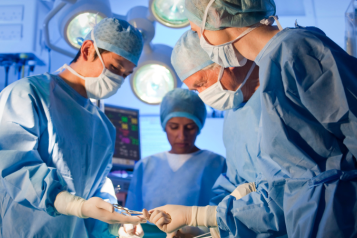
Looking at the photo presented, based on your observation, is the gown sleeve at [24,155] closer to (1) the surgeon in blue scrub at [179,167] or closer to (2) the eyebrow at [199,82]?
(2) the eyebrow at [199,82]

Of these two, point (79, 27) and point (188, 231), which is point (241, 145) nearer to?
point (188, 231)

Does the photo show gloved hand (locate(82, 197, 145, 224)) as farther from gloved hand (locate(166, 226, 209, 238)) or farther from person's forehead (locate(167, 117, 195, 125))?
person's forehead (locate(167, 117, 195, 125))

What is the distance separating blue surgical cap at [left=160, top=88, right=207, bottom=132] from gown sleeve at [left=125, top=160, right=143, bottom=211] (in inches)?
15.6

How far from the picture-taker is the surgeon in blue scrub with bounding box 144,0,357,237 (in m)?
0.86

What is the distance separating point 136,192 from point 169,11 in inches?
50.0


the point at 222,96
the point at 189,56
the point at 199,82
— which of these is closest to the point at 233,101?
the point at 222,96

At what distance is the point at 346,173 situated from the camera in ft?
2.83

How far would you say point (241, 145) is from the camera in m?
1.61

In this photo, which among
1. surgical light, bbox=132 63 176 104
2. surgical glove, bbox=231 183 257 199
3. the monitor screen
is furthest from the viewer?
the monitor screen

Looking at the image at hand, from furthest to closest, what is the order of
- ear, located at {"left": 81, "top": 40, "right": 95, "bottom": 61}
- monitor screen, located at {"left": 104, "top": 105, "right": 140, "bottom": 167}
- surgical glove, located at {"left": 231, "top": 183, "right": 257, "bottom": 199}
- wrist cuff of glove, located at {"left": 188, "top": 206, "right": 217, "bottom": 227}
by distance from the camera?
monitor screen, located at {"left": 104, "top": 105, "right": 140, "bottom": 167} → ear, located at {"left": 81, "top": 40, "right": 95, "bottom": 61} → surgical glove, located at {"left": 231, "top": 183, "right": 257, "bottom": 199} → wrist cuff of glove, located at {"left": 188, "top": 206, "right": 217, "bottom": 227}

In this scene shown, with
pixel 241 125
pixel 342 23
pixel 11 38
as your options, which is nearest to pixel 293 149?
pixel 241 125

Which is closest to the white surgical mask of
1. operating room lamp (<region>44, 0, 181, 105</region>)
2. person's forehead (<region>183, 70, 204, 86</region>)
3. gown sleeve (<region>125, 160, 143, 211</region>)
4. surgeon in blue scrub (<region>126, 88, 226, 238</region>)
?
person's forehead (<region>183, 70, 204, 86</region>)

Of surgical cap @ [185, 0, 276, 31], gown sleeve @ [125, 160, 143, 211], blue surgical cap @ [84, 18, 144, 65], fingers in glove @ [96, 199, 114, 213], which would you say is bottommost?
gown sleeve @ [125, 160, 143, 211]

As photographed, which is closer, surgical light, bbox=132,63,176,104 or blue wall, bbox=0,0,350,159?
surgical light, bbox=132,63,176,104
